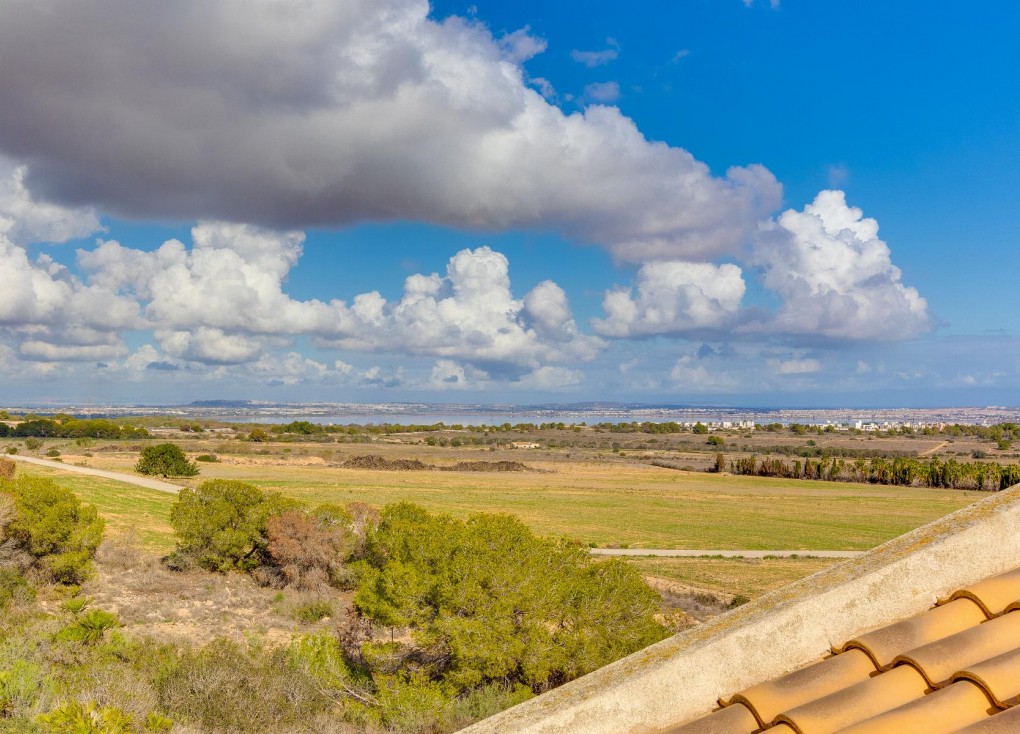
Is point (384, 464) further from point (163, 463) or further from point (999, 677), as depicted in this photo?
point (999, 677)

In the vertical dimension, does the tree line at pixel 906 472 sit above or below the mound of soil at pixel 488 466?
above

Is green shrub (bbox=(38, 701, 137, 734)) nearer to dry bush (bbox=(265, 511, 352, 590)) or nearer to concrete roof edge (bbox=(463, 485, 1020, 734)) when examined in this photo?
concrete roof edge (bbox=(463, 485, 1020, 734))

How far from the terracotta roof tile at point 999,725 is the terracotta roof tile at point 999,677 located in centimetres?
12

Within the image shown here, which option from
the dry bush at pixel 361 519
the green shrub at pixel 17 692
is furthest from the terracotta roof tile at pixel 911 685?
the dry bush at pixel 361 519

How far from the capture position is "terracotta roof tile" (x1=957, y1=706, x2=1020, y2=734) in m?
2.53

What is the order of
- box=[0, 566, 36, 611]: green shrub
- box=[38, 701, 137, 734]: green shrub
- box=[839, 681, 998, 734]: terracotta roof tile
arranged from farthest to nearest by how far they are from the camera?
box=[0, 566, 36, 611]: green shrub, box=[38, 701, 137, 734]: green shrub, box=[839, 681, 998, 734]: terracotta roof tile

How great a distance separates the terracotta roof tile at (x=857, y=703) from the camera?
9.10 ft

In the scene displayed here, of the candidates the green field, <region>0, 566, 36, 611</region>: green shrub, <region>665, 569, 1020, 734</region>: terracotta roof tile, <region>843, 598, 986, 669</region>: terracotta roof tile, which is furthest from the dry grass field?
<region>665, 569, 1020, 734</region>: terracotta roof tile

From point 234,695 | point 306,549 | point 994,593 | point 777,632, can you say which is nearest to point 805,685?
point 777,632

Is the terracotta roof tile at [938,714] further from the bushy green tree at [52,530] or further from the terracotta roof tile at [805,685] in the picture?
the bushy green tree at [52,530]

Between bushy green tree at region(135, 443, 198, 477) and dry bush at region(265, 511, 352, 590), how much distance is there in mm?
37921

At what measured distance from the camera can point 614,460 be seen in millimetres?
111125

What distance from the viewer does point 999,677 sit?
2.82 metres

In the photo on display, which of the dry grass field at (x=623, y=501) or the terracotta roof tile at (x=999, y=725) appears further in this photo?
the dry grass field at (x=623, y=501)
